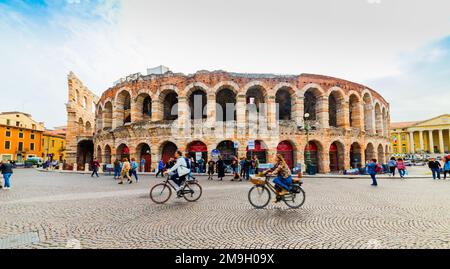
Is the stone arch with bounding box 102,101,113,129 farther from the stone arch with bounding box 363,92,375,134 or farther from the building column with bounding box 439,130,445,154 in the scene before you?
the building column with bounding box 439,130,445,154

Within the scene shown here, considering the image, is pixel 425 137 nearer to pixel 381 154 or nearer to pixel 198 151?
pixel 381 154

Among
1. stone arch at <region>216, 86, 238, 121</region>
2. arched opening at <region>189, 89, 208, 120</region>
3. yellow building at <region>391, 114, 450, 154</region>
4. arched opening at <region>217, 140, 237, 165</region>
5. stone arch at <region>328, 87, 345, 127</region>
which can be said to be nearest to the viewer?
arched opening at <region>217, 140, 237, 165</region>

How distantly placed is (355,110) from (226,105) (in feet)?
47.6

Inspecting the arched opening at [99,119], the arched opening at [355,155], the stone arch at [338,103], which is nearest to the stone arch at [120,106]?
the arched opening at [99,119]

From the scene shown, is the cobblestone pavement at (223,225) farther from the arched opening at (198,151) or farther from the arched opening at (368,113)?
the arched opening at (368,113)

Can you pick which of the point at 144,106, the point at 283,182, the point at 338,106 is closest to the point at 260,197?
the point at 283,182

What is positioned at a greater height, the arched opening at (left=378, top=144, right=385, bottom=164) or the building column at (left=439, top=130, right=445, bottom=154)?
the building column at (left=439, top=130, right=445, bottom=154)

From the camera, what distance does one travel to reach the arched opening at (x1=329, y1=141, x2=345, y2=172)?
22.0 metres

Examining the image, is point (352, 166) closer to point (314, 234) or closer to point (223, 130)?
point (223, 130)

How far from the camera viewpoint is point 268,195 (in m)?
6.08

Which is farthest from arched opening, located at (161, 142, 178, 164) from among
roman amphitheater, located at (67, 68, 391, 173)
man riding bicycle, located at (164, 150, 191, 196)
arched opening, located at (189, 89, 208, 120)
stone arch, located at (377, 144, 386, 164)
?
stone arch, located at (377, 144, 386, 164)

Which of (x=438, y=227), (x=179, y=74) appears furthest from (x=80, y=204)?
(x=179, y=74)

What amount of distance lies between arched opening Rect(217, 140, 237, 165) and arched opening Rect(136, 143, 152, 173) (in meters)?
7.61

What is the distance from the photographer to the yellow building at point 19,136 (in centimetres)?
4006
